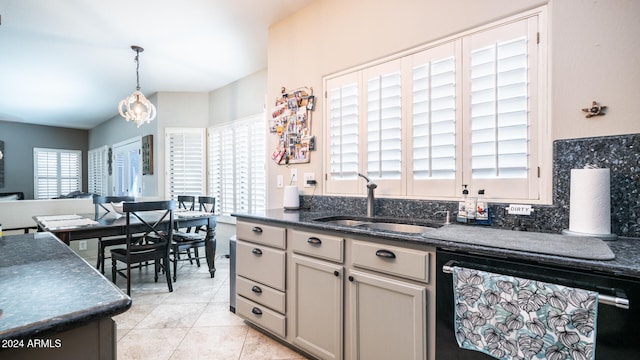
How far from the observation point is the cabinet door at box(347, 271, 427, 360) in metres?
1.37

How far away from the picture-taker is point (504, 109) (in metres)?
1.64

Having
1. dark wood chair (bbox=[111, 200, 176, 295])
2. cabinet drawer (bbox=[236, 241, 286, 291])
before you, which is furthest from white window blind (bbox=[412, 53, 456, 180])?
dark wood chair (bbox=[111, 200, 176, 295])

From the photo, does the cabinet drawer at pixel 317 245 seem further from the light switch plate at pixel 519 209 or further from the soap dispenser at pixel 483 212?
the light switch plate at pixel 519 209

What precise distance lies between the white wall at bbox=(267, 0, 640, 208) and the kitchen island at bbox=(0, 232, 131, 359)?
1881mm

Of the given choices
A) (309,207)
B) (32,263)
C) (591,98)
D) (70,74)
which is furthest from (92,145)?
(591,98)

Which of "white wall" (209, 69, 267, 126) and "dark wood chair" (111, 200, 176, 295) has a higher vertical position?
"white wall" (209, 69, 267, 126)

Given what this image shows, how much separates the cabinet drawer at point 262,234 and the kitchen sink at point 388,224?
0.28 meters

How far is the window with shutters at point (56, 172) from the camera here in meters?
7.56

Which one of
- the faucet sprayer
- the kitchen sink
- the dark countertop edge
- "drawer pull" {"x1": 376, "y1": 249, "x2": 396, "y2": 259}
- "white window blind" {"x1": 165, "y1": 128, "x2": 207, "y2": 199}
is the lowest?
"drawer pull" {"x1": 376, "y1": 249, "x2": 396, "y2": 259}

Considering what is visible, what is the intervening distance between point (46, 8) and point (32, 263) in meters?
2.78

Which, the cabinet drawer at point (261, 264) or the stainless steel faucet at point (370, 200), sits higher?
the stainless steel faucet at point (370, 200)

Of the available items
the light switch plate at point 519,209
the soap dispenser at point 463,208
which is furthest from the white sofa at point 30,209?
the light switch plate at point 519,209

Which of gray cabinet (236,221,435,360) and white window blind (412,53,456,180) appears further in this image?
white window blind (412,53,456,180)

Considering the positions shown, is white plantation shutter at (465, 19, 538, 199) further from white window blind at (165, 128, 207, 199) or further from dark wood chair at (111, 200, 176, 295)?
white window blind at (165, 128, 207, 199)
